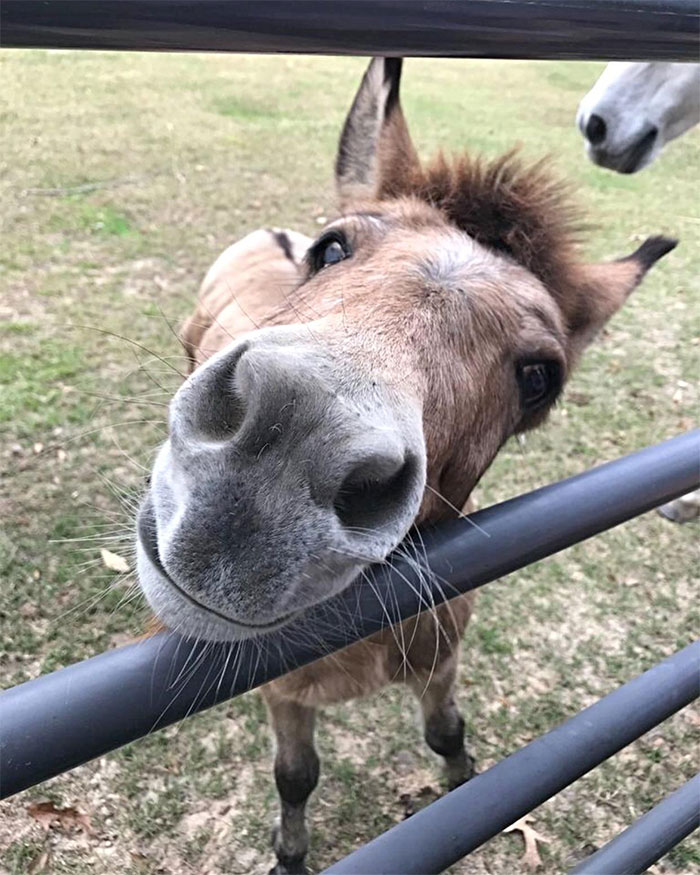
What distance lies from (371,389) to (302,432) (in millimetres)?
200

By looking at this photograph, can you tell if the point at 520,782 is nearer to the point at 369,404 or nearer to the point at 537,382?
the point at 369,404

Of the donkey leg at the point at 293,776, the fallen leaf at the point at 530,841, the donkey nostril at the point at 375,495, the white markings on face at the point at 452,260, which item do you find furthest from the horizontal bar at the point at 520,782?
the fallen leaf at the point at 530,841

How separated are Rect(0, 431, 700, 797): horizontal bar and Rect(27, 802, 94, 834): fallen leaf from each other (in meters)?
2.36

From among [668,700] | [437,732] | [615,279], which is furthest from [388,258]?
[437,732]

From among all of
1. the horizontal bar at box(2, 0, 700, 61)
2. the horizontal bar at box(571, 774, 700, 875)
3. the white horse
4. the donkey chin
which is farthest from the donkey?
the white horse

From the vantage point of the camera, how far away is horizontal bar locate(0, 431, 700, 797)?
0.91 m

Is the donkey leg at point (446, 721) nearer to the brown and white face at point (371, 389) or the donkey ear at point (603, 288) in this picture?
the brown and white face at point (371, 389)

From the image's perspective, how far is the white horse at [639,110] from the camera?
4.59 metres

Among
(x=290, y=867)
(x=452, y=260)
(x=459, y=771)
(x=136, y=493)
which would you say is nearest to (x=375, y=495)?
(x=136, y=493)

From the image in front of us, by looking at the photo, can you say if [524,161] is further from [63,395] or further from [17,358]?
[17,358]

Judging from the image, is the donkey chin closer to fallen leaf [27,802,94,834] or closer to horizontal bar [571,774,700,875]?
horizontal bar [571,774,700,875]

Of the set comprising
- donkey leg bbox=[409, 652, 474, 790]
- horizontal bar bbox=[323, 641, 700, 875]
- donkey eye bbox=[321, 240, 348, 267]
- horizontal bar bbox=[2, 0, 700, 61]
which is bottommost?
donkey leg bbox=[409, 652, 474, 790]

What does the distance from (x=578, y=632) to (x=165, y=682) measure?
3.55m

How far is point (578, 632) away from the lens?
4.12 metres
